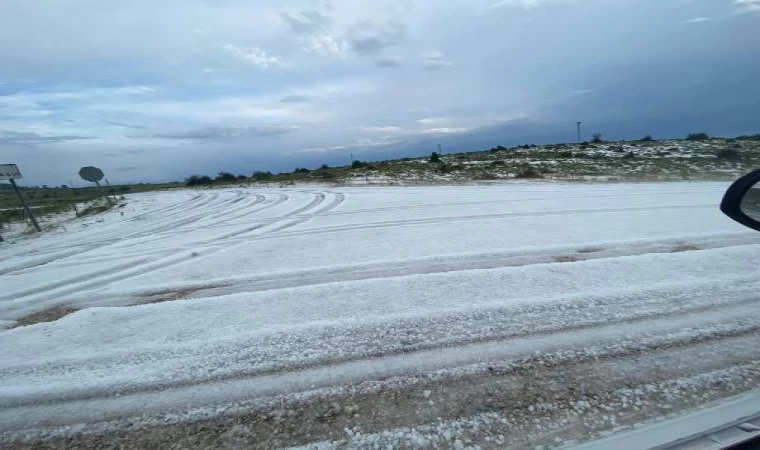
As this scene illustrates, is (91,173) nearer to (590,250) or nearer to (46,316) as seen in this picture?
(46,316)

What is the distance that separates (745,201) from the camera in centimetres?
273

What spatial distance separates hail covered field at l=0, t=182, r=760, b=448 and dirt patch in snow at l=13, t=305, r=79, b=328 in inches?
1.7

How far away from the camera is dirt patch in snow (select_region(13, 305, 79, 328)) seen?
384 centimetres

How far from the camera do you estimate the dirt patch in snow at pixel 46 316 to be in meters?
3.84

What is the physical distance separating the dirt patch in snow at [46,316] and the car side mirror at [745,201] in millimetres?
6595

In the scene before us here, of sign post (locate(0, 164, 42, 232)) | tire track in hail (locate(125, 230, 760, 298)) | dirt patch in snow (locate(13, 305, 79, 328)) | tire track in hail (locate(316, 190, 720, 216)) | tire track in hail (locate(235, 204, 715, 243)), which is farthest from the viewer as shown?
sign post (locate(0, 164, 42, 232))

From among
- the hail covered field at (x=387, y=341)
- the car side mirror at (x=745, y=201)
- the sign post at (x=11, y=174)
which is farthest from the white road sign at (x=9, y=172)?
the car side mirror at (x=745, y=201)

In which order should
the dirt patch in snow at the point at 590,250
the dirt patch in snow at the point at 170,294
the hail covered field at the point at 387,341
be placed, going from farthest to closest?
the dirt patch in snow at the point at 590,250 < the dirt patch in snow at the point at 170,294 < the hail covered field at the point at 387,341

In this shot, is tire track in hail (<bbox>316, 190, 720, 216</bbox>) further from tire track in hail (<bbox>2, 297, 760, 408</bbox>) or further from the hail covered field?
tire track in hail (<bbox>2, 297, 760, 408</bbox>)

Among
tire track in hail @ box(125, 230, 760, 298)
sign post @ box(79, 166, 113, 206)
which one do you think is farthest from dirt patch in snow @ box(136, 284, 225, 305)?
sign post @ box(79, 166, 113, 206)

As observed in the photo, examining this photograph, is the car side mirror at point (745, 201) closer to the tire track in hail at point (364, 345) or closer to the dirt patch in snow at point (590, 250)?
the tire track in hail at point (364, 345)

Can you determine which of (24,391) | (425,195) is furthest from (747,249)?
(425,195)

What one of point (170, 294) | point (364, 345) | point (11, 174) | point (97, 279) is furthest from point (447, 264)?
point (11, 174)

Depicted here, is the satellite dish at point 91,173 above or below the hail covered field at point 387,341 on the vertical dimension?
above
